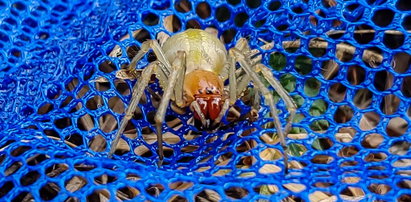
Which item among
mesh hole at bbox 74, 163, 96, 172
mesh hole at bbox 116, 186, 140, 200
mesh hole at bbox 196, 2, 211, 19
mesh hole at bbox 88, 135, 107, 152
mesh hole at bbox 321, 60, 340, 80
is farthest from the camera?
mesh hole at bbox 196, 2, 211, 19

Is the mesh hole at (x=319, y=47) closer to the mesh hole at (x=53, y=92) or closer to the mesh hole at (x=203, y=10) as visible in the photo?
the mesh hole at (x=203, y=10)

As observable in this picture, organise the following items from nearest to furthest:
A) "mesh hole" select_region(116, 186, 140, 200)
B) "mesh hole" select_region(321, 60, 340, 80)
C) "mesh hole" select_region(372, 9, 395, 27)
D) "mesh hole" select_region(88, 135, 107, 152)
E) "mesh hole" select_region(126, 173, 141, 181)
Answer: "mesh hole" select_region(126, 173, 141, 181) < "mesh hole" select_region(116, 186, 140, 200) < "mesh hole" select_region(88, 135, 107, 152) < "mesh hole" select_region(321, 60, 340, 80) < "mesh hole" select_region(372, 9, 395, 27)

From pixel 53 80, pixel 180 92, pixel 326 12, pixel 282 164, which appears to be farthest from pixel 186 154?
pixel 326 12

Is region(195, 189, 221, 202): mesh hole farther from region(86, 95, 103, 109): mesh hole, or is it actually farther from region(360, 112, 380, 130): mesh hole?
region(360, 112, 380, 130): mesh hole

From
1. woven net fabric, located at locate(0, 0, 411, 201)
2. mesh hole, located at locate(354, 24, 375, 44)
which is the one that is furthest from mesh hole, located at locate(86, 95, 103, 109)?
mesh hole, located at locate(354, 24, 375, 44)

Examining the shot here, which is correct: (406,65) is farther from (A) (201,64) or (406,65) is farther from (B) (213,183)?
(B) (213,183)

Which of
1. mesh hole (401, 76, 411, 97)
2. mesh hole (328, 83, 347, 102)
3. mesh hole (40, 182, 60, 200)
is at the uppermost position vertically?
mesh hole (401, 76, 411, 97)

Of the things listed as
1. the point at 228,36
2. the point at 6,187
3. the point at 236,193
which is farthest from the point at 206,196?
the point at 228,36

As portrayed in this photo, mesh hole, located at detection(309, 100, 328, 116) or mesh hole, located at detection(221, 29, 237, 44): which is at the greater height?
mesh hole, located at detection(221, 29, 237, 44)
